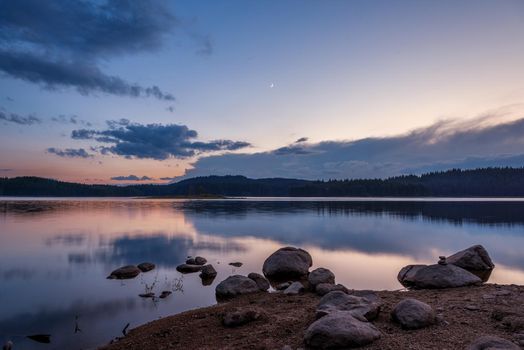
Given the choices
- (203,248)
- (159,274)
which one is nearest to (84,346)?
(159,274)

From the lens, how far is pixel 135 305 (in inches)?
521

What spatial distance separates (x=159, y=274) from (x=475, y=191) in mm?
204624

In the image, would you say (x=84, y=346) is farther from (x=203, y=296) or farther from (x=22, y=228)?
(x=22, y=228)

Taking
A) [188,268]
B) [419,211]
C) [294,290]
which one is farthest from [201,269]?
[419,211]

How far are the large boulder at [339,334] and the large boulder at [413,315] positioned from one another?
111cm

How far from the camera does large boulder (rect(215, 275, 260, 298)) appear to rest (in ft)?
46.0

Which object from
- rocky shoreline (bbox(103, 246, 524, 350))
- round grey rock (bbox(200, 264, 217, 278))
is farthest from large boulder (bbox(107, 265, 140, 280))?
rocky shoreline (bbox(103, 246, 524, 350))

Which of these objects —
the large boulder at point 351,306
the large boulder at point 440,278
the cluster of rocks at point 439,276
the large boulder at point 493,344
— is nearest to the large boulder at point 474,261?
the cluster of rocks at point 439,276

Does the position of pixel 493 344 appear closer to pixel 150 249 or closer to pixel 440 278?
pixel 440 278

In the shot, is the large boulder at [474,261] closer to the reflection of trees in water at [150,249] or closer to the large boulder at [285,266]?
the large boulder at [285,266]

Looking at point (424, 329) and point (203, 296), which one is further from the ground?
point (424, 329)

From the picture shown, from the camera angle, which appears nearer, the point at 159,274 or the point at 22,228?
the point at 159,274

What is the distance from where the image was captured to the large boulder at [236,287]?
1401 centimetres

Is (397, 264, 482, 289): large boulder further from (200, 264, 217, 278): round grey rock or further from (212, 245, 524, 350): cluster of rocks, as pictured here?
(200, 264, 217, 278): round grey rock
